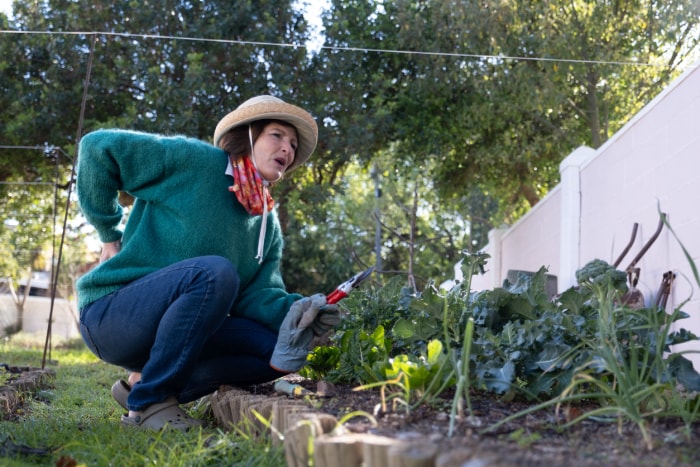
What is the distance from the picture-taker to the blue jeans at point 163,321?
2.63 m

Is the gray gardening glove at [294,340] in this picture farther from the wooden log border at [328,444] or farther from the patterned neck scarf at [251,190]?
the wooden log border at [328,444]

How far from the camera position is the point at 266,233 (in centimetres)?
328

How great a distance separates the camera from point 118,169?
114 inches

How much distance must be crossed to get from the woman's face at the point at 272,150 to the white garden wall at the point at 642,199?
3.47 feet

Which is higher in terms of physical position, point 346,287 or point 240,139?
point 240,139

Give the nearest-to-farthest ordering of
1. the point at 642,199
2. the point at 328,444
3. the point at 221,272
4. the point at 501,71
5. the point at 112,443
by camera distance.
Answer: the point at 328,444 → the point at 112,443 → the point at 221,272 → the point at 642,199 → the point at 501,71

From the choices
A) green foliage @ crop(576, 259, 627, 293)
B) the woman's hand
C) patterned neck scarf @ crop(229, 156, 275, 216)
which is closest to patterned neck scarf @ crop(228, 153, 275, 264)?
patterned neck scarf @ crop(229, 156, 275, 216)

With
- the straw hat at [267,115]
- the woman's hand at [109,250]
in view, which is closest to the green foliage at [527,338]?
the straw hat at [267,115]

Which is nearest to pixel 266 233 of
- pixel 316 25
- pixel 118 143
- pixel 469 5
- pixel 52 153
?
pixel 118 143

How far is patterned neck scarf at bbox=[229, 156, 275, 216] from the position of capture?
2963 mm

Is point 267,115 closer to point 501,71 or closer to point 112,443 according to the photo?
point 112,443

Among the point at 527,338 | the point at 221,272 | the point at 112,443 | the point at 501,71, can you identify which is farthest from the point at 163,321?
the point at 501,71

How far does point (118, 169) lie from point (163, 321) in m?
0.61

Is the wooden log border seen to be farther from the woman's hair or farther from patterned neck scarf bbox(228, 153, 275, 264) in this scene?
the woman's hair
